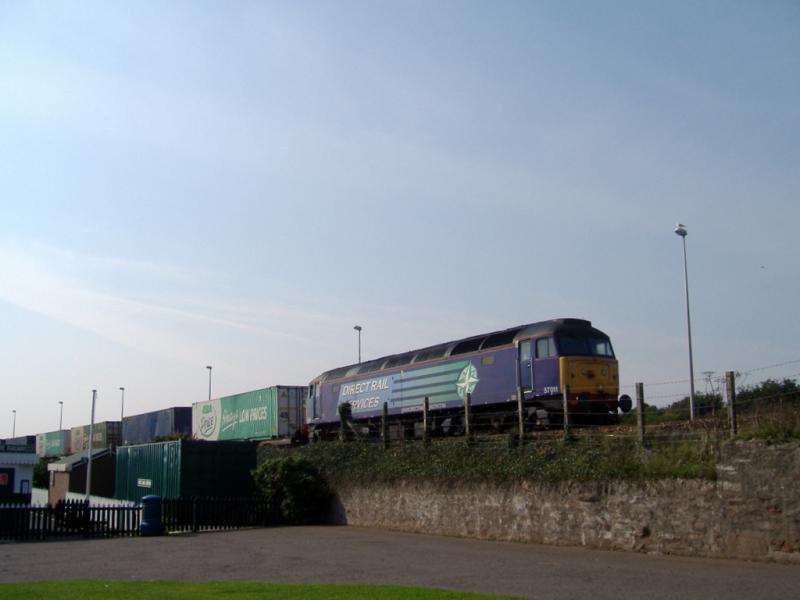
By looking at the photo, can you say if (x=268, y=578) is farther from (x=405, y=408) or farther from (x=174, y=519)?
(x=405, y=408)

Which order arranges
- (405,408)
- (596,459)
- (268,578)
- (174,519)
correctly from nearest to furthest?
(268,578), (596,459), (174,519), (405,408)

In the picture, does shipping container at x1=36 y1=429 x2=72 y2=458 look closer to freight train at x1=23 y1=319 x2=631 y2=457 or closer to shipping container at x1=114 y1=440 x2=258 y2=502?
freight train at x1=23 y1=319 x2=631 y2=457

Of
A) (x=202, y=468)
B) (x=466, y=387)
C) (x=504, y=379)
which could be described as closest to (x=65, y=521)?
(x=202, y=468)

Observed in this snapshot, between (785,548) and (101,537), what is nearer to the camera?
(785,548)

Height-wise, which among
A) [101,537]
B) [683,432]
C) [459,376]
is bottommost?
[101,537]

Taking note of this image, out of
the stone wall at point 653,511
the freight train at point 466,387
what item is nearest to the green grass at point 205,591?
the stone wall at point 653,511

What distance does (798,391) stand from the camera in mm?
15945

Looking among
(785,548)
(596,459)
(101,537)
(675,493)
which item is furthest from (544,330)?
(101,537)

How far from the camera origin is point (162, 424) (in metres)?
53.7

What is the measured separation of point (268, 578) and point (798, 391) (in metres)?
10.7

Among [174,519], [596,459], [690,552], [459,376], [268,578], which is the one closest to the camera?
[268,578]

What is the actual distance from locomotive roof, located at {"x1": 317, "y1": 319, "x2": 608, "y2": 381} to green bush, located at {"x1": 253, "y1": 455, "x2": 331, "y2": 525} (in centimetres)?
571

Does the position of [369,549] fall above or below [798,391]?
below

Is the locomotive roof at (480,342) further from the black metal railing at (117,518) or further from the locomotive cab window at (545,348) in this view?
the black metal railing at (117,518)
